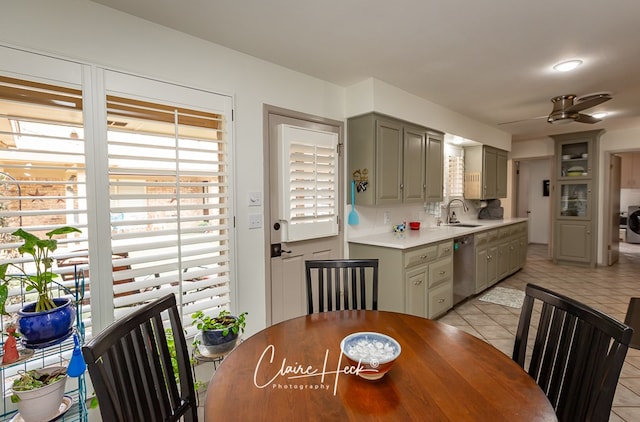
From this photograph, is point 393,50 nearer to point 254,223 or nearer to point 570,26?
point 570,26

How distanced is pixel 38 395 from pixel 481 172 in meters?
5.40

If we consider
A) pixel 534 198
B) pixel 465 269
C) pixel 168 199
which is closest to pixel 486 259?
pixel 465 269

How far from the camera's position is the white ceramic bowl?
1.02 meters

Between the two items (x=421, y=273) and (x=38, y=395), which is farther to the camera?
(x=421, y=273)

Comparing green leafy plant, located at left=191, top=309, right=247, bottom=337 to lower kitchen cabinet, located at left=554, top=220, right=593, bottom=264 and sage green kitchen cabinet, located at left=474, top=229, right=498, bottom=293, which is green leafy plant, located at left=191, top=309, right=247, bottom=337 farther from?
lower kitchen cabinet, located at left=554, top=220, right=593, bottom=264

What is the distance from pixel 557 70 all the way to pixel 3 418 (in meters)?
4.60

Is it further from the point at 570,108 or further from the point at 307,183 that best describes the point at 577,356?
the point at 570,108

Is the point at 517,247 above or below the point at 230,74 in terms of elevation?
below

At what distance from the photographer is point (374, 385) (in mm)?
1034

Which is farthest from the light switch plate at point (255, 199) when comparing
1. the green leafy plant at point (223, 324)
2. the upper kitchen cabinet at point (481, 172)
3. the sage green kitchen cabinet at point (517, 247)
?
the sage green kitchen cabinet at point (517, 247)

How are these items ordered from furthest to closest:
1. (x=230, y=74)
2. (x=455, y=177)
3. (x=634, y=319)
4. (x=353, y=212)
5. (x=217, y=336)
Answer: (x=455, y=177), (x=353, y=212), (x=230, y=74), (x=634, y=319), (x=217, y=336)

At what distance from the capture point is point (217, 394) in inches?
38.9

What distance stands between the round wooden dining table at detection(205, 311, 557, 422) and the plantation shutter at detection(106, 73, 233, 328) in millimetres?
1021

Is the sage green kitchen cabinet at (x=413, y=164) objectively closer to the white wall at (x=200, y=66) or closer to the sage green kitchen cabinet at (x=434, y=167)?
the sage green kitchen cabinet at (x=434, y=167)
